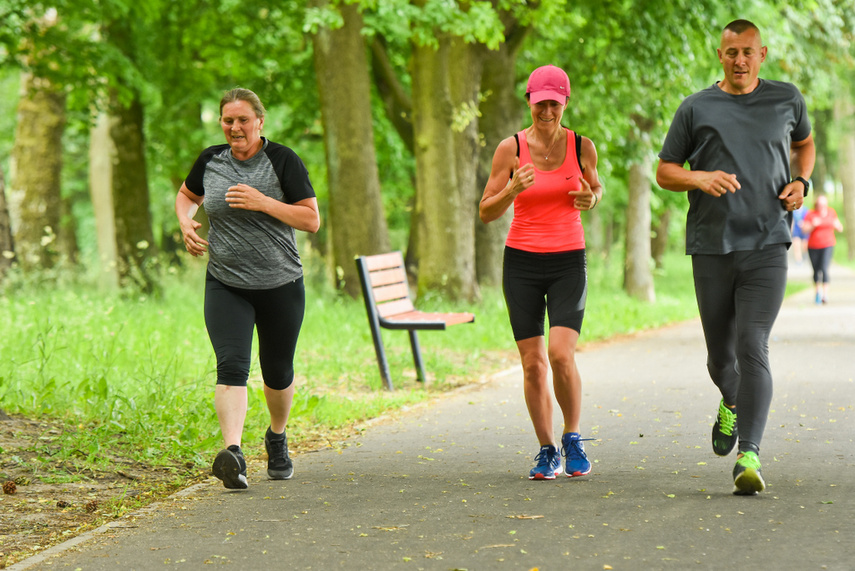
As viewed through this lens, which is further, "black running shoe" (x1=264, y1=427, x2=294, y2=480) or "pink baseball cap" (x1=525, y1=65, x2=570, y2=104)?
"black running shoe" (x1=264, y1=427, x2=294, y2=480)

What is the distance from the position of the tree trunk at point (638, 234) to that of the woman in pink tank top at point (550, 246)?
49.7 feet

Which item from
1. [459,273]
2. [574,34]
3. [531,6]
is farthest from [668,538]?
[574,34]

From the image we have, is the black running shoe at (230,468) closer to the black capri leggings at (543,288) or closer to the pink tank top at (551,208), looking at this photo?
the black capri leggings at (543,288)

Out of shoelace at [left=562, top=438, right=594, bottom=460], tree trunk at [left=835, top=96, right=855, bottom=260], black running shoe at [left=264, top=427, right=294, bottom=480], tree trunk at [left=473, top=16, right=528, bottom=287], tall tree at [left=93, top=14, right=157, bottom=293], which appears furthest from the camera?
tree trunk at [left=835, top=96, right=855, bottom=260]

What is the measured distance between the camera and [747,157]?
5.57 meters

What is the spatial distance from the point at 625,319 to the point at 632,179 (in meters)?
5.26

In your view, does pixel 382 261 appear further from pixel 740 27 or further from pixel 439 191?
pixel 439 191

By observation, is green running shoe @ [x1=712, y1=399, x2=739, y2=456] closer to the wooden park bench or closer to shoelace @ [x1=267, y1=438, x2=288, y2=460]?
shoelace @ [x1=267, y1=438, x2=288, y2=460]

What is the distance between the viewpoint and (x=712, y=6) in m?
17.8

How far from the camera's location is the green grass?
6863mm

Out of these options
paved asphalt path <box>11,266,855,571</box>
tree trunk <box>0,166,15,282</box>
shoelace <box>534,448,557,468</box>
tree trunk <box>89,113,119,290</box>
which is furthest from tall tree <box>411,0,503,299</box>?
shoelace <box>534,448,557,468</box>

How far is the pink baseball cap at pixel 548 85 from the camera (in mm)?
5617

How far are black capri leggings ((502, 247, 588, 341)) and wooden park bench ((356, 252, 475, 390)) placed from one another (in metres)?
3.50

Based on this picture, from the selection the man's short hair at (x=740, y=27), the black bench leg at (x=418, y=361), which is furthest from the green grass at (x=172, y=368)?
the man's short hair at (x=740, y=27)
